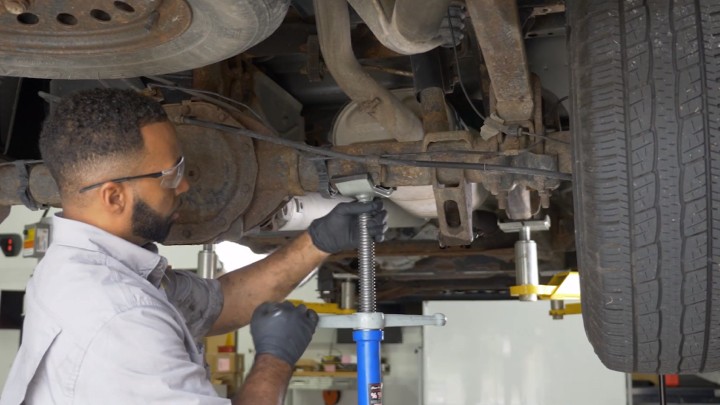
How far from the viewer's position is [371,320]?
140cm

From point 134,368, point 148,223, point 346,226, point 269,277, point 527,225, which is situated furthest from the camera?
point 527,225

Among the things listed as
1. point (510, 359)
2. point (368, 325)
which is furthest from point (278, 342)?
point (510, 359)

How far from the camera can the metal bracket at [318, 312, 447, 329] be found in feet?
4.59

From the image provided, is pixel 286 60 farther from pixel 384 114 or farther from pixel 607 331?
pixel 607 331

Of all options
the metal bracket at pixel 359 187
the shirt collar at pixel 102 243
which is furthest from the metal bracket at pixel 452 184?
the shirt collar at pixel 102 243

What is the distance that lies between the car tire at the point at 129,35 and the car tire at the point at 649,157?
0.54 m

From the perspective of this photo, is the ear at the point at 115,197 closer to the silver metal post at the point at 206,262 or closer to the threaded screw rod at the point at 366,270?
the threaded screw rod at the point at 366,270

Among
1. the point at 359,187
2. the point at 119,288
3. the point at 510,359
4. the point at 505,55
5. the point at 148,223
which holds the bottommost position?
→ the point at 510,359

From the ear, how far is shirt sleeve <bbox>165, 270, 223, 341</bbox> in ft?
1.01

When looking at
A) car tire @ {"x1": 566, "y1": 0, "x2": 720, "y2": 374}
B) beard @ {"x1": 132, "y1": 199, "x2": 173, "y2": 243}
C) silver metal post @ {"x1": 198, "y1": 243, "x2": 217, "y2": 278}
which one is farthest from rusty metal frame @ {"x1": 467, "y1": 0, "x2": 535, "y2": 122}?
silver metal post @ {"x1": 198, "y1": 243, "x2": 217, "y2": 278}

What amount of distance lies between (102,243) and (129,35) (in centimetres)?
38

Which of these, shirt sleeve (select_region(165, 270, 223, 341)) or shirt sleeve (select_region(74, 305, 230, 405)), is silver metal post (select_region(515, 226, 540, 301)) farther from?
shirt sleeve (select_region(74, 305, 230, 405))

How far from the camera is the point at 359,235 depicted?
1.56m

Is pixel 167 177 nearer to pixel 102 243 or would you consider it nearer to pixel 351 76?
pixel 102 243
